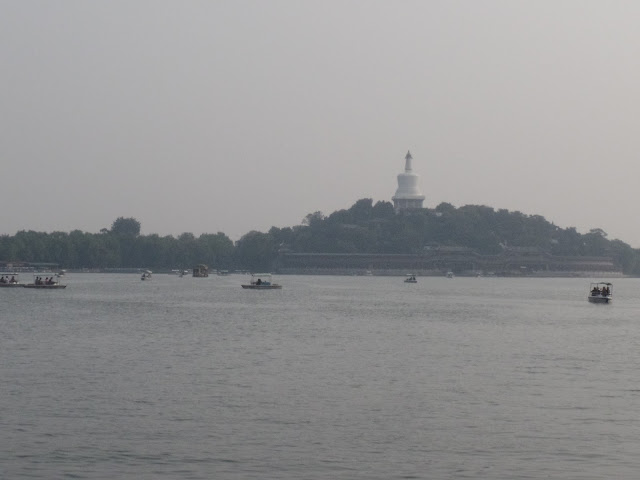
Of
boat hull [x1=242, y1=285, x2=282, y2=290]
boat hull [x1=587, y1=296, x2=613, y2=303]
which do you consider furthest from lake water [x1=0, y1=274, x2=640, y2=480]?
boat hull [x1=242, y1=285, x2=282, y2=290]

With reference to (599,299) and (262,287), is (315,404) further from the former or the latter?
(262,287)

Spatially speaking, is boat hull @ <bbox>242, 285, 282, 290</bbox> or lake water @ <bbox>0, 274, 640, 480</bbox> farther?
boat hull @ <bbox>242, 285, 282, 290</bbox>

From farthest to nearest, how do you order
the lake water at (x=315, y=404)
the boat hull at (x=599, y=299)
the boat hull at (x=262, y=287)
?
the boat hull at (x=262, y=287), the boat hull at (x=599, y=299), the lake water at (x=315, y=404)

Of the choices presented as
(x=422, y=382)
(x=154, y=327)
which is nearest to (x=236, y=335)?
(x=154, y=327)

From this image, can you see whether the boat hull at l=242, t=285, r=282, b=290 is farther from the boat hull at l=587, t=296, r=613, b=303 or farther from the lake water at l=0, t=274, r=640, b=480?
the lake water at l=0, t=274, r=640, b=480

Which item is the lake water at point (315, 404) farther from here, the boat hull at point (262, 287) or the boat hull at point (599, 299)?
the boat hull at point (262, 287)

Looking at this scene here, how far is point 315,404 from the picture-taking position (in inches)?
1112

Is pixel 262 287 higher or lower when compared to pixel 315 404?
Answer: higher

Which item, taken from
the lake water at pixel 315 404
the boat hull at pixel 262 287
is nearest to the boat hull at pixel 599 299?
the boat hull at pixel 262 287

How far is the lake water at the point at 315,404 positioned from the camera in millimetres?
21594

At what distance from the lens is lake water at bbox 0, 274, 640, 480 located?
21594mm

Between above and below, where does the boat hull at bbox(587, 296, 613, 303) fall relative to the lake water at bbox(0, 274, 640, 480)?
above

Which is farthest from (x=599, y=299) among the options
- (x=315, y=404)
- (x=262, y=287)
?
(x=315, y=404)

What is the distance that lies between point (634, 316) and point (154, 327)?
35463 mm
